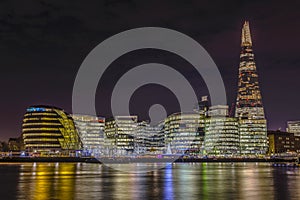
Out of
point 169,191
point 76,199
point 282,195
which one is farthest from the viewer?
point 169,191

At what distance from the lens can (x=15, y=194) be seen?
35.8 m

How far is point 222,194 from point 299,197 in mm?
5921

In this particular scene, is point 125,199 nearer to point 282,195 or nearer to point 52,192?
point 52,192

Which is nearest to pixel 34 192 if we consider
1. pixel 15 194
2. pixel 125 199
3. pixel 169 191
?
pixel 15 194

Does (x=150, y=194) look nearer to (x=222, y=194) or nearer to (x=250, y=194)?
(x=222, y=194)

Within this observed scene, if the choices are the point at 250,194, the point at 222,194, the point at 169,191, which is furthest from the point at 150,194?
the point at 250,194

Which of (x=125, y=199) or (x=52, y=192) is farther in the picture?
(x=52, y=192)

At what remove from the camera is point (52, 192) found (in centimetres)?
3625

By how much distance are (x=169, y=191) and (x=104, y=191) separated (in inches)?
223

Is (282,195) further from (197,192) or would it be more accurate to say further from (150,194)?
(150,194)

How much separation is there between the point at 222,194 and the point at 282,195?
4.78 m

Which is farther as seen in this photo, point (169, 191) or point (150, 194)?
point (169, 191)

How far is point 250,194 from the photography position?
116 feet

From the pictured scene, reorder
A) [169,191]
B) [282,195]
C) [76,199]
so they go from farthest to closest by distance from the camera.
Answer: [169,191], [282,195], [76,199]
